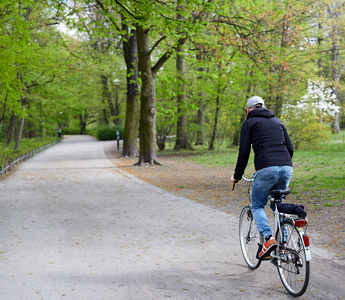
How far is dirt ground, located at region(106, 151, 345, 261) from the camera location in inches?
242

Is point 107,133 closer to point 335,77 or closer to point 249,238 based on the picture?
point 335,77

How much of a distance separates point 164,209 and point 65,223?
2.15 metres

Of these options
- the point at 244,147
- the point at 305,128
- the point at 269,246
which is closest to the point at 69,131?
the point at 305,128

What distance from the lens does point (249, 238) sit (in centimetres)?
507

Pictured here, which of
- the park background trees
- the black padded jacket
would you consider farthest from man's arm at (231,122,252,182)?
the park background trees

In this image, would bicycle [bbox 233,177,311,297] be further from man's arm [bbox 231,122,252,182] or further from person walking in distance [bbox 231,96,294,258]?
man's arm [bbox 231,122,252,182]

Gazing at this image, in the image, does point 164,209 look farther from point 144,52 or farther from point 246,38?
point 144,52

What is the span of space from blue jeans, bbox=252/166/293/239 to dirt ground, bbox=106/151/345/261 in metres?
1.46

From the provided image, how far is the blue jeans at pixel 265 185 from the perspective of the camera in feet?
13.7

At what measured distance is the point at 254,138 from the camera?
14.2 ft

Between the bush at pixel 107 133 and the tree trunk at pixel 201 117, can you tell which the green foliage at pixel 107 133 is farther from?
the tree trunk at pixel 201 117

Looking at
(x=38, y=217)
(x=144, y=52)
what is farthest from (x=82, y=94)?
(x=38, y=217)

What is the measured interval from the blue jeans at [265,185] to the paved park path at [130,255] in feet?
2.06

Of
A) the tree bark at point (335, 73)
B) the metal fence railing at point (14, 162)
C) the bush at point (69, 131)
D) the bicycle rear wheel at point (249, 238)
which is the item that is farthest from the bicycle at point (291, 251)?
the bush at point (69, 131)
